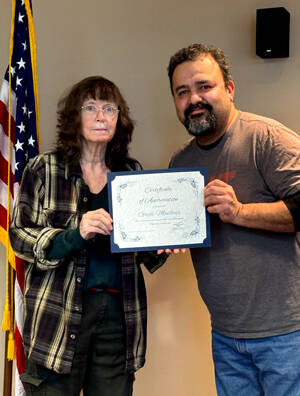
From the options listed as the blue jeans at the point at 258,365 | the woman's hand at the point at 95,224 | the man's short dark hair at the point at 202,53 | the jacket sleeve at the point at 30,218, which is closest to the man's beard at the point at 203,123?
the man's short dark hair at the point at 202,53

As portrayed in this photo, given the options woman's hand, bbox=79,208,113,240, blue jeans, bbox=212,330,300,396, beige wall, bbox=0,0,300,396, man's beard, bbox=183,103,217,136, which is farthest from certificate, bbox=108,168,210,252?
beige wall, bbox=0,0,300,396

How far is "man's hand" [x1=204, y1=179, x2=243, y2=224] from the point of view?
1.76 metres

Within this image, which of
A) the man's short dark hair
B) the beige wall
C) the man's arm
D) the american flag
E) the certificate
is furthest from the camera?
the beige wall

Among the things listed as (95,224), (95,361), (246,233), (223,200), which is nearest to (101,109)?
(95,224)

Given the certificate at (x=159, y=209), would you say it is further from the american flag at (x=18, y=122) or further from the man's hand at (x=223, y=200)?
the american flag at (x=18, y=122)

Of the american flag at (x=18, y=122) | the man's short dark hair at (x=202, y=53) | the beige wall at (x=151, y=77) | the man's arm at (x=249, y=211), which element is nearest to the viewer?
the man's arm at (x=249, y=211)

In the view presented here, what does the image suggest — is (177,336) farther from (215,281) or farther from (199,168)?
(199,168)

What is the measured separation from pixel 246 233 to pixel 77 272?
63cm

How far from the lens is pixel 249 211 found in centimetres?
177

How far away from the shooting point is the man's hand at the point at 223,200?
1.76 m

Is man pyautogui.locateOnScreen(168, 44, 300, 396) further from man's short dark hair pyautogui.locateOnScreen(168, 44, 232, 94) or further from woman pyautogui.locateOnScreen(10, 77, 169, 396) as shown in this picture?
woman pyautogui.locateOnScreen(10, 77, 169, 396)

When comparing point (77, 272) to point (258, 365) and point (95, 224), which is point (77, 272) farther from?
point (258, 365)

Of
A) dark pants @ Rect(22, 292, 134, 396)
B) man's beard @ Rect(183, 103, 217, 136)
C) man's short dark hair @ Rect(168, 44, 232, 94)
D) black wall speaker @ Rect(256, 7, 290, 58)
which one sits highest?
black wall speaker @ Rect(256, 7, 290, 58)

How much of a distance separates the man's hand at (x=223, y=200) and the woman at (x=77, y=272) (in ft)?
1.20
